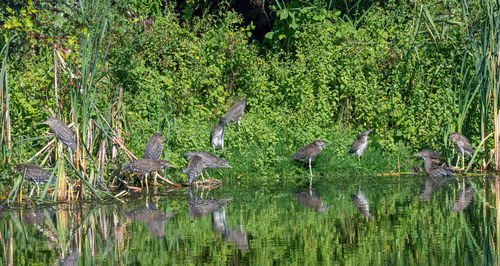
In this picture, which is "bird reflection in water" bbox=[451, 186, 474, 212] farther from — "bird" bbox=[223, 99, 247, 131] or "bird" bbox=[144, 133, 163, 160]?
"bird" bbox=[144, 133, 163, 160]

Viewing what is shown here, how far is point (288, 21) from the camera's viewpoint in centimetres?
1958

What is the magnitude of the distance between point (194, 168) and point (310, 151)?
235 cm

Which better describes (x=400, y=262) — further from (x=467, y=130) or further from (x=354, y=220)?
(x=467, y=130)

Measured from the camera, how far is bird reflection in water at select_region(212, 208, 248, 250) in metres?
9.59

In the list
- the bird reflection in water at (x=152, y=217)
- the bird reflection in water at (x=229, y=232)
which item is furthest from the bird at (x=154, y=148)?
the bird reflection in water at (x=229, y=232)

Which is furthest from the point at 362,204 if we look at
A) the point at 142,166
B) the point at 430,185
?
the point at 142,166

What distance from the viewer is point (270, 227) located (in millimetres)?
10664

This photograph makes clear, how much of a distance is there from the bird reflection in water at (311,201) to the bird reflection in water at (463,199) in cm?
181

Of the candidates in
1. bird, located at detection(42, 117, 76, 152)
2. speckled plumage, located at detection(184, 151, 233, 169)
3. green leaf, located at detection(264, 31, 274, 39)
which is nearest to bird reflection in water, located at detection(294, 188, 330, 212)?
speckled plumage, located at detection(184, 151, 233, 169)

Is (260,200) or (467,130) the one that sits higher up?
(467,130)

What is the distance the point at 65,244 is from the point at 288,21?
1105cm

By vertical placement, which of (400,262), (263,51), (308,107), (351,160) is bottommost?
(400,262)

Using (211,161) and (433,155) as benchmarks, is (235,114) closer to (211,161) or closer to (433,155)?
(211,161)

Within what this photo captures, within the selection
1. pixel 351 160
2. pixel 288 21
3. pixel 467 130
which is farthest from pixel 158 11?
pixel 467 130
